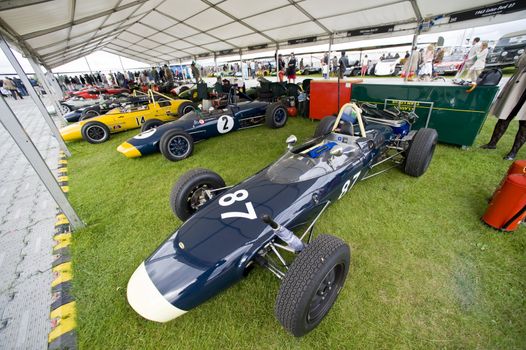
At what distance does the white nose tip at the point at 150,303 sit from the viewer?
153 cm

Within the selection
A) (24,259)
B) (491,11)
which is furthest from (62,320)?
(491,11)

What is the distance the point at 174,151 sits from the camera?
16.2 ft

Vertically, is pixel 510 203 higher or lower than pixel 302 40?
lower

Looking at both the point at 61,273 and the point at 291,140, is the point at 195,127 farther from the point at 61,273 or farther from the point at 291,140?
the point at 61,273

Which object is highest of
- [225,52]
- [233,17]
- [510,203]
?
[233,17]

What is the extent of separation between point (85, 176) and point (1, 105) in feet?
9.13

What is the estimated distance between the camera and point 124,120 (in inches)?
289

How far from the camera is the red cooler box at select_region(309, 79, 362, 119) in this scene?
608 centimetres

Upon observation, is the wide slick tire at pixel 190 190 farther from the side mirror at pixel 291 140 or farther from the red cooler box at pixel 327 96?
the red cooler box at pixel 327 96

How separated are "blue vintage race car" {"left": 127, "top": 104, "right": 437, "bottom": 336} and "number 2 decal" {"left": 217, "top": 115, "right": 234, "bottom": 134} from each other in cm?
349

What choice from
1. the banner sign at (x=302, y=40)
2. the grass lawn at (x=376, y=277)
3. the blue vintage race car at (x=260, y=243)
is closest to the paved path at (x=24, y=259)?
the grass lawn at (x=376, y=277)

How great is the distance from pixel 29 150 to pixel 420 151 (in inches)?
206

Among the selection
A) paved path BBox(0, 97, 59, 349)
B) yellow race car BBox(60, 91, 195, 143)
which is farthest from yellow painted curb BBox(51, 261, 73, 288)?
yellow race car BBox(60, 91, 195, 143)

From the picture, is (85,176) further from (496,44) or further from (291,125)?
(496,44)
